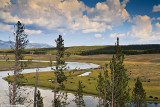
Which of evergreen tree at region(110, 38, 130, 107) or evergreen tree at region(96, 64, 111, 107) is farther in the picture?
evergreen tree at region(96, 64, 111, 107)

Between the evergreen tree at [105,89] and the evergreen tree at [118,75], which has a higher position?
the evergreen tree at [118,75]

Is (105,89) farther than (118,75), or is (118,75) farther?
(105,89)

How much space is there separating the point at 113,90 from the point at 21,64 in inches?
800

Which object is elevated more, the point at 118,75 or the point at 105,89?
the point at 118,75

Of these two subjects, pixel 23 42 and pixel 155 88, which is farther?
pixel 155 88

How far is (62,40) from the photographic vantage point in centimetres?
2558

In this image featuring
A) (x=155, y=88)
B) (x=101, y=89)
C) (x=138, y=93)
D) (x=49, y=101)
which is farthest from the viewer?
(x=155, y=88)

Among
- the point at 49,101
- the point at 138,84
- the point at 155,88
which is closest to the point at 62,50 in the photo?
the point at 138,84

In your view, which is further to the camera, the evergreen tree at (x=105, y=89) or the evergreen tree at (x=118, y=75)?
the evergreen tree at (x=105, y=89)

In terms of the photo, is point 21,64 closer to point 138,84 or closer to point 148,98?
point 138,84

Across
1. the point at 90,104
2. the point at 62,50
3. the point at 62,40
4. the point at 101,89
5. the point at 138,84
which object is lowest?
the point at 90,104

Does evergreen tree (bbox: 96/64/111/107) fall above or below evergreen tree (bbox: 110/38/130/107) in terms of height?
below

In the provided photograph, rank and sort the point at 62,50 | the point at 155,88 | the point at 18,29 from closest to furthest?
the point at 18,29
the point at 62,50
the point at 155,88

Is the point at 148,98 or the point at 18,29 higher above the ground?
the point at 18,29
